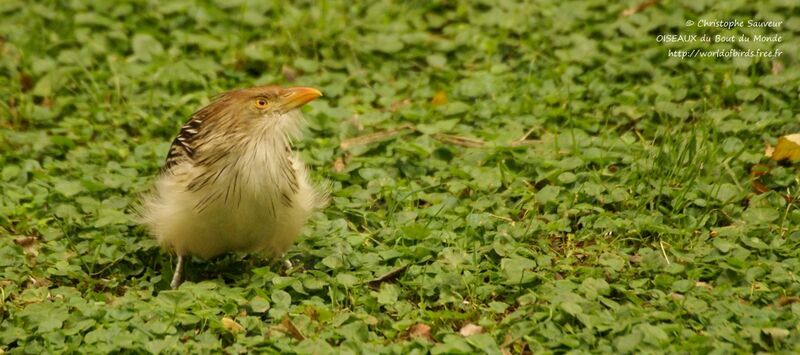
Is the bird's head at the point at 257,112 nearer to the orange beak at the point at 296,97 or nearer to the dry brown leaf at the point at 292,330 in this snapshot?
the orange beak at the point at 296,97

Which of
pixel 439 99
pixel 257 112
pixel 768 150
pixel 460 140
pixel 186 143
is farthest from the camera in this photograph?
pixel 439 99

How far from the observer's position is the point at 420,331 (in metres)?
5.20

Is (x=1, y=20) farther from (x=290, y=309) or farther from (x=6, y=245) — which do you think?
(x=290, y=309)

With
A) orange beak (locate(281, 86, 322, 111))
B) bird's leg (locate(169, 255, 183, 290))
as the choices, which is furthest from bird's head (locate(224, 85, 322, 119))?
bird's leg (locate(169, 255, 183, 290))

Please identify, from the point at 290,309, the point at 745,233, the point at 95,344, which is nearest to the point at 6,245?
the point at 95,344

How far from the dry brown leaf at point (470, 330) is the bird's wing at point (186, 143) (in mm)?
1680

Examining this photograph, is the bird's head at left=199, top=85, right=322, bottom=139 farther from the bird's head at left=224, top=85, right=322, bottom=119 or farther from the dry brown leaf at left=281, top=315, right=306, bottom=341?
the dry brown leaf at left=281, top=315, right=306, bottom=341

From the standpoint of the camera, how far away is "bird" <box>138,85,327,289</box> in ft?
18.0

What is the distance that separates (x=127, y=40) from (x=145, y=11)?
1.33 feet

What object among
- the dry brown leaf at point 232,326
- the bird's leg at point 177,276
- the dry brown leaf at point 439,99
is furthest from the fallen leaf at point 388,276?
the dry brown leaf at point 439,99

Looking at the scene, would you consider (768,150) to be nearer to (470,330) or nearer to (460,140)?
(460,140)

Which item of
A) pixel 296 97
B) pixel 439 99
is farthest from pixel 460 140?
pixel 296 97

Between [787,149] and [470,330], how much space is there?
2.44 m

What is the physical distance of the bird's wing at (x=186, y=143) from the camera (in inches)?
228
